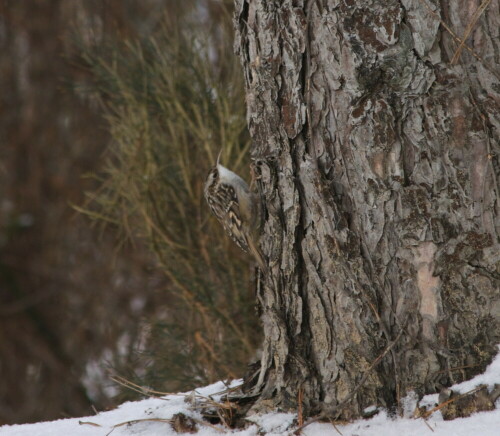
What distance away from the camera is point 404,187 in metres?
1.74

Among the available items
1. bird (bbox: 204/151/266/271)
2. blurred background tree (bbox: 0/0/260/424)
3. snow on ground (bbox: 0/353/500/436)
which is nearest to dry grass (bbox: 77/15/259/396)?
blurred background tree (bbox: 0/0/260/424)

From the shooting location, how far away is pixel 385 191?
1749 millimetres

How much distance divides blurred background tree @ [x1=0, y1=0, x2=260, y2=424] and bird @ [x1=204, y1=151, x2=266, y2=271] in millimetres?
1140

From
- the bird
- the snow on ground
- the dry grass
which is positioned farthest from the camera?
the dry grass

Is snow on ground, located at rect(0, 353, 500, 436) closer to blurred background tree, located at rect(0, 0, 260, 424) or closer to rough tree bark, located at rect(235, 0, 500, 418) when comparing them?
rough tree bark, located at rect(235, 0, 500, 418)

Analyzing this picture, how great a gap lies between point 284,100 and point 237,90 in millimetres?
2829

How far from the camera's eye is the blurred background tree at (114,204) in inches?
185

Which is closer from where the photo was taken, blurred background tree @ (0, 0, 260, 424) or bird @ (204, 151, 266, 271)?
bird @ (204, 151, 266, 271)

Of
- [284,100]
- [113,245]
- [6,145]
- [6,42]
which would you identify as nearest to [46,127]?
[6,145]

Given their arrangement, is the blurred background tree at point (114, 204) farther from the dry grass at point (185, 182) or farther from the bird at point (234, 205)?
the bird at point (234, 205)

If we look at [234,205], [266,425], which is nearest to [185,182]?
[234,205]

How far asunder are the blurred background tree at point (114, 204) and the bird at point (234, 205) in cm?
114

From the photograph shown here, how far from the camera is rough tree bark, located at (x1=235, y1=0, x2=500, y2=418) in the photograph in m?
1.70

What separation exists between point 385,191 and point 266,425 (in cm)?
69
